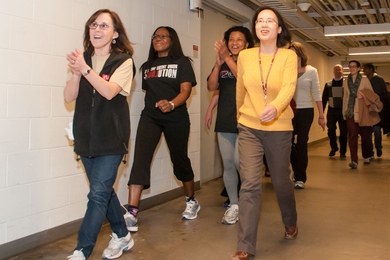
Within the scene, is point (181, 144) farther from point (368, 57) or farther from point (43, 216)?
point (368, 57)

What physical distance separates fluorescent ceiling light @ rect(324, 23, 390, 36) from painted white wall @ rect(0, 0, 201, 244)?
660cm

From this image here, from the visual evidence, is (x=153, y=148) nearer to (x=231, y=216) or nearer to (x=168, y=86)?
(x=168, y=86)

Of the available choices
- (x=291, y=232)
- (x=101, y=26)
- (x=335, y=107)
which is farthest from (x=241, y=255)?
(x=335, y=107)

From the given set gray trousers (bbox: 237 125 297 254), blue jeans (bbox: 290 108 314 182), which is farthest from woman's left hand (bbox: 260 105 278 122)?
blue jeans (bbox: 290 108 314 182)

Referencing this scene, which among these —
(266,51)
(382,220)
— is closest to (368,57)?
(382,220)

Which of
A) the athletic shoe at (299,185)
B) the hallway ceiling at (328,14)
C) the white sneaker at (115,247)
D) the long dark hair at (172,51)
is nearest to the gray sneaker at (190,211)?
the white sneaker at (115,247)

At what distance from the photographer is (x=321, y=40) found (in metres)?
10.8

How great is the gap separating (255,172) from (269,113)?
1.34 ft

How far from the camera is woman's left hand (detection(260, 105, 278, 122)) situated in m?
2.79

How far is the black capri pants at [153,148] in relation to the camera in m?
3.78

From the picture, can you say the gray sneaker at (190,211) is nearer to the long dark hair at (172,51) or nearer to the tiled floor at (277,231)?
the tiled floor at (277,231)

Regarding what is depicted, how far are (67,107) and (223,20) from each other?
3486 millimetres

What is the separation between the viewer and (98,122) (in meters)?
2.78

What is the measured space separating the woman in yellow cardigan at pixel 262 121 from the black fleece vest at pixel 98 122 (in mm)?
757
